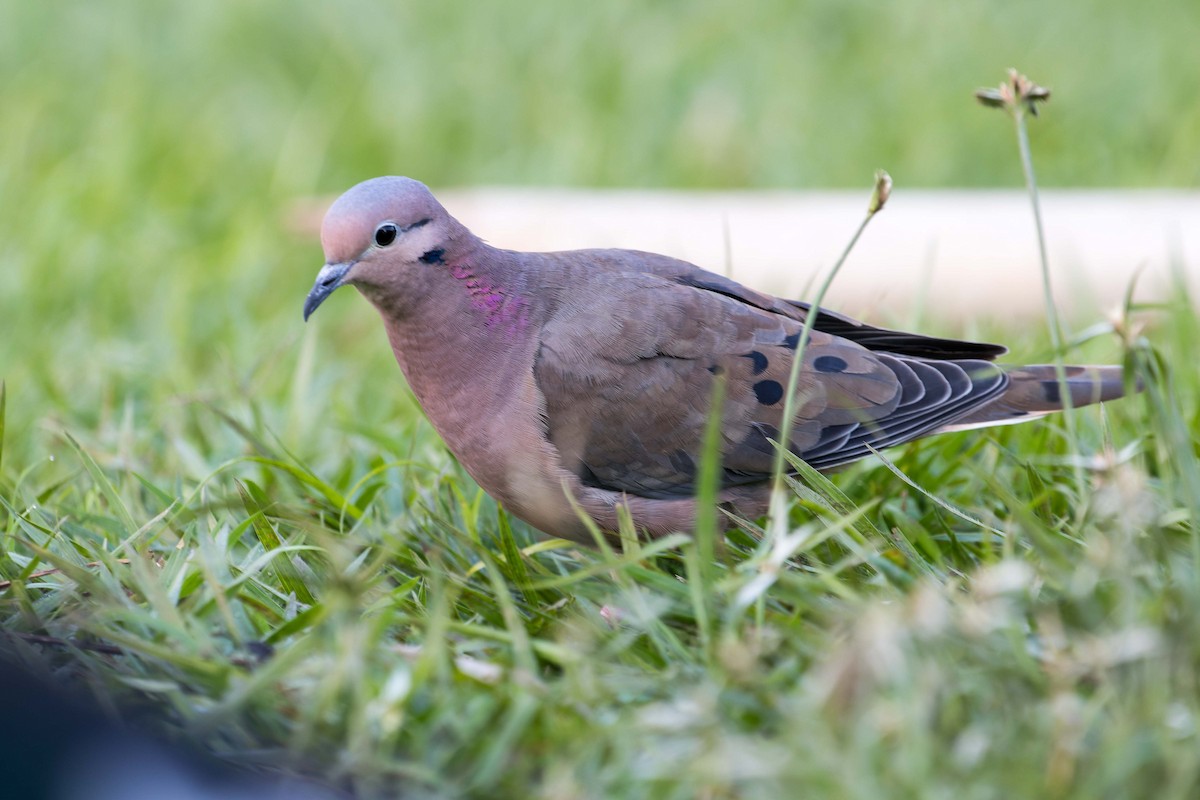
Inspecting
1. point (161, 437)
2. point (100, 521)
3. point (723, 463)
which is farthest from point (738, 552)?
point (161, 437)

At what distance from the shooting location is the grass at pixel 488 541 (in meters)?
1.82

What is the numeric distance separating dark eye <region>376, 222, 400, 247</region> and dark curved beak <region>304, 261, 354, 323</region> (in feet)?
0.25

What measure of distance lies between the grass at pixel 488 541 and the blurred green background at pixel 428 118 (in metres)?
0.03

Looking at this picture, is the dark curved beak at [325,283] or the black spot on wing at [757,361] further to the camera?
the black spot on wing at [757,361]

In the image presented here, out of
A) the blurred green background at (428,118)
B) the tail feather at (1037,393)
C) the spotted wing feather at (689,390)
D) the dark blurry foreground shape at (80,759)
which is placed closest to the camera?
the dark blurry foreground shape at (80,759)

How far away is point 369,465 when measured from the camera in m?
3.34

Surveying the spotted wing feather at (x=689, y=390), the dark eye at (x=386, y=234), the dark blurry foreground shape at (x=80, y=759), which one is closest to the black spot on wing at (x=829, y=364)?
the spotted wing feather at (x=689, y=390)

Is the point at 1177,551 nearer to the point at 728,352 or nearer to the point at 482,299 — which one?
the point at 728,352

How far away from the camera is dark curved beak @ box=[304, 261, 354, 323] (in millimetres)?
2584

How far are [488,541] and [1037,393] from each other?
52.4 inches

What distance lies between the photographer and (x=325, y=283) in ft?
8.49

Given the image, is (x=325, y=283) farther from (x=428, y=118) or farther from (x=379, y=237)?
(x=428, y=118)

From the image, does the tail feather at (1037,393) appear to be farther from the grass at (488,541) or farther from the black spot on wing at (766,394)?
the black spot on wing at (766,394)

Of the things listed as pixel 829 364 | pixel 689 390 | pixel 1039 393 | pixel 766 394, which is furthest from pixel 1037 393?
pixel 689 390
